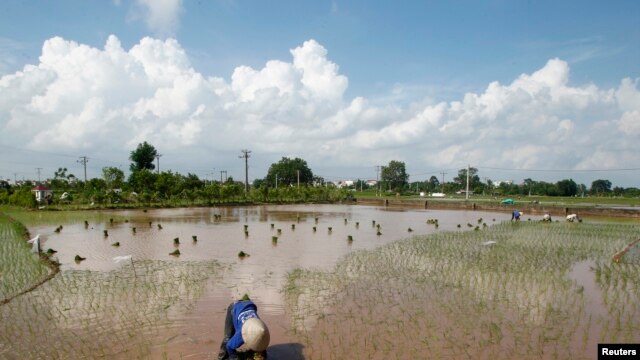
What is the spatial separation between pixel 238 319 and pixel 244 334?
422 millimetres

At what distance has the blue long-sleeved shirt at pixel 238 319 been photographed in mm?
5809

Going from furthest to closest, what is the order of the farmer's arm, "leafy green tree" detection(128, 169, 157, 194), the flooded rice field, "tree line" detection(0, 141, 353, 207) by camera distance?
"leafy green tree" detection(128, 169, 157, 194) < "tree line" detection(0, 141, 353, 207) < the flooded rice field < the farmer's arm

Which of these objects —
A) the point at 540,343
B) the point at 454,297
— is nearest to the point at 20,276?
the point at 454,297

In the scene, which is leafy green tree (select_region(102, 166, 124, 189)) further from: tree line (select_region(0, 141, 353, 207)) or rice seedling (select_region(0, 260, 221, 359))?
rice seedling (select_region(0, 260, 221, 359))

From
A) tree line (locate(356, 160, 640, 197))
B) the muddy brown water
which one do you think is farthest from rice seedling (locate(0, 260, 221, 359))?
tree line (locate(356, 160, 640, 197))

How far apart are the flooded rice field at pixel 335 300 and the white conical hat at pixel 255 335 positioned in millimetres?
1274

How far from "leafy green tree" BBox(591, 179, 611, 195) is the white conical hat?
13147cm

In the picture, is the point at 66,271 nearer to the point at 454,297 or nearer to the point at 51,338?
the point at 51,338

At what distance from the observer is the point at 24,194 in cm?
3822

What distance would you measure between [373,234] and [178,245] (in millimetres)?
10343

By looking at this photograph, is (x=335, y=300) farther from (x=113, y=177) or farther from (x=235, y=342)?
(x=113, y=177)

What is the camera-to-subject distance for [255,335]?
218 inches

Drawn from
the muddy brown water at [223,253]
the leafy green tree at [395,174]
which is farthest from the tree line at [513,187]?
the muddy brown water at [223,253]

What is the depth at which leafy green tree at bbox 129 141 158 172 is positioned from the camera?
65.3 meters
